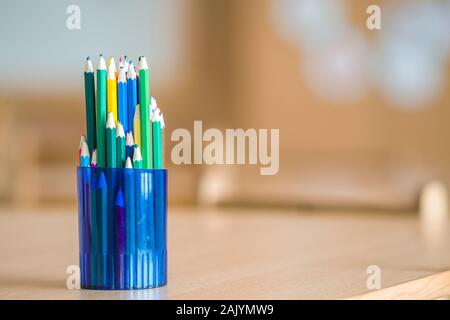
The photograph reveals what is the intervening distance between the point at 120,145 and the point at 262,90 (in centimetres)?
203

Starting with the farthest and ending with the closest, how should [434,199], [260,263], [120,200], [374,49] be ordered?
[374,49] < [434,199] < [260,263] < [120,200]

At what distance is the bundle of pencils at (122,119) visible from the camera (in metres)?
Answer: 0.67

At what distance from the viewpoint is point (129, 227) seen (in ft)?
2.17

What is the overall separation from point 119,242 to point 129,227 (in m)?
0.02

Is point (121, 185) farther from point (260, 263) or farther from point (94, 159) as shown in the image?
point (260, 263)

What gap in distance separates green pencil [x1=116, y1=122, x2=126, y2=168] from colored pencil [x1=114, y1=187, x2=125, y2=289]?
0.03 metres

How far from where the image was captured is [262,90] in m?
2.67

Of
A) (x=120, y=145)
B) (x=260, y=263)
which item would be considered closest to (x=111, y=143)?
(x=120, y=145)

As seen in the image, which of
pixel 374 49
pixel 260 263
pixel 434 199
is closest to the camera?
pixel 260 263

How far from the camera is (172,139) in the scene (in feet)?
8.48

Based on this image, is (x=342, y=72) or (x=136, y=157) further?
(x=342, y=72)

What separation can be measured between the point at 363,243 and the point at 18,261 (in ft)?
1.85

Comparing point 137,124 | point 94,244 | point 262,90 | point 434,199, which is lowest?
point 434,199

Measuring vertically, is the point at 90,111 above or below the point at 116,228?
above
